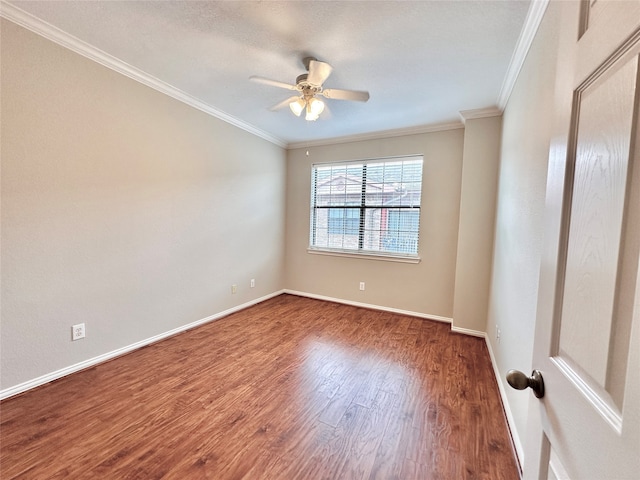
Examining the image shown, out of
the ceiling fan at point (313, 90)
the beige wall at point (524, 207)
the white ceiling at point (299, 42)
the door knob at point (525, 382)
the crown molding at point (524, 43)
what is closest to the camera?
the door knob at point (525, 382)

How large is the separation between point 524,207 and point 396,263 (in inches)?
84.7

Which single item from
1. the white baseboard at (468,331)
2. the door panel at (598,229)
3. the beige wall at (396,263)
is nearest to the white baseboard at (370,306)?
the beige wall at (396,263)

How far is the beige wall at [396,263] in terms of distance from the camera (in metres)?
3.41

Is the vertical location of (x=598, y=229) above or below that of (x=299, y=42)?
below

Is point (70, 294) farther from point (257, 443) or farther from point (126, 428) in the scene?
point (257, 443)

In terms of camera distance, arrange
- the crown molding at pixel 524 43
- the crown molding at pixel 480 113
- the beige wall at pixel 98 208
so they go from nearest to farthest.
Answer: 1. the crown molding at pixel 524 43
2. the beige wall at pixel 98 208
3. the crown molding at pixel 480 113

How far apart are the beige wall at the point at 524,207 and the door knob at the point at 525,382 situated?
2.82ft

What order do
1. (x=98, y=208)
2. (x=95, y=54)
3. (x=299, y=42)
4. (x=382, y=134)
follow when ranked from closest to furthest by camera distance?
(x=299, y=42)
(x=95, y=54)
(x=98, y=208)
(x=382, y=134)

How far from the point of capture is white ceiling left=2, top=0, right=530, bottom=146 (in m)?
1.63

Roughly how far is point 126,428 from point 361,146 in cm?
386

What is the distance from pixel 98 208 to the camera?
2205 mm

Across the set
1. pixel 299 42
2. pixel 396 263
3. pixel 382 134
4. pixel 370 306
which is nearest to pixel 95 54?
pixel 299 42

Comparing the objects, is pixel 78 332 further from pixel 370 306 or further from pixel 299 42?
pixel 370 306

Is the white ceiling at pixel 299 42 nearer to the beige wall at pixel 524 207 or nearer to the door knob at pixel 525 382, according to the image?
the beige wall at pixel 524 207
